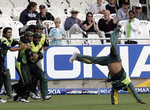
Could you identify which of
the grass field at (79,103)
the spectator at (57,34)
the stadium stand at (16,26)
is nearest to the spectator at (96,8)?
the spectator at (57,34)

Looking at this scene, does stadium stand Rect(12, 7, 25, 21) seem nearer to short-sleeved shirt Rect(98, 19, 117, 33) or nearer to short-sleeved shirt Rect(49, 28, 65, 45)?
short-sleeved shirt Rect(49, 28, 65, 45)

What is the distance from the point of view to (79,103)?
1752 centimetres

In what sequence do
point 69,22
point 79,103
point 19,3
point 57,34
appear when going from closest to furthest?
point 79,103 → point 57,34 → point 69,22 → point 19,3

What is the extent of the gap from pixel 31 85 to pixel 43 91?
0.36 metres

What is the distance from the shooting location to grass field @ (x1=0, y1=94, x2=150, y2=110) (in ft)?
50.0

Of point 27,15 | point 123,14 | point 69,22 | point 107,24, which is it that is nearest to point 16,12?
point 27,15

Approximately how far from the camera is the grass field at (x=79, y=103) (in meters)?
15.2

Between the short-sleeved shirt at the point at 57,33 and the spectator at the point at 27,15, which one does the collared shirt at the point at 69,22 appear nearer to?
the spectator at the point at 27,15

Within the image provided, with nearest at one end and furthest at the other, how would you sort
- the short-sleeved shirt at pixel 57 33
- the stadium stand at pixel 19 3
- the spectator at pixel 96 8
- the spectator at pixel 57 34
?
the spectator at pixel 57 34 → the short-sleeved shirt at pixel 57 33 → the spectator at pixel 96 8 → the stadium stand at pixel 19 3

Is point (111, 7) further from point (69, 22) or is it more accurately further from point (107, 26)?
point (69, 22)

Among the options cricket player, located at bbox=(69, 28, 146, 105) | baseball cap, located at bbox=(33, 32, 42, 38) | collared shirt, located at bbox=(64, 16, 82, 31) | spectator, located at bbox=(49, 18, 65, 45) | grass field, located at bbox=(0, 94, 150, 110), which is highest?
baseball cap, located at bbox=(33, 32, 42, 38)

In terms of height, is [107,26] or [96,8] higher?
[96,8]

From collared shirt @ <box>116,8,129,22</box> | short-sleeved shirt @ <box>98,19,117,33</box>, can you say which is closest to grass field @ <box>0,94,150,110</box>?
short-sleeved shirt @ <box>98,19,117,33</box>

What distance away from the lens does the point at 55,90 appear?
2134 centimetres
